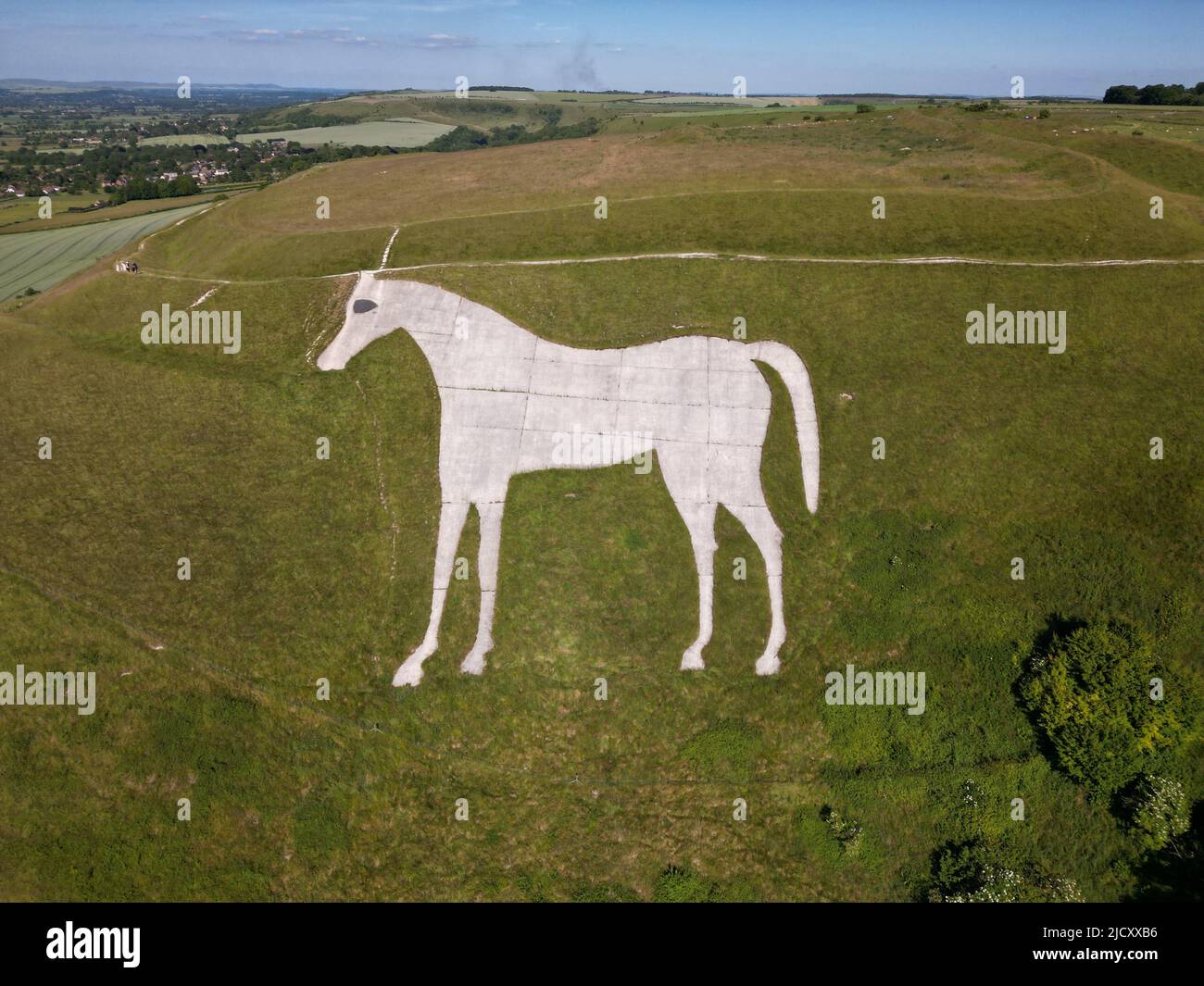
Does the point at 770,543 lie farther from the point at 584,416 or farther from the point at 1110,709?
the point at 1110,709

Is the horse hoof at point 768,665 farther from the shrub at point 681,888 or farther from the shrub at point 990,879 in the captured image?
the shrub at point 990,879

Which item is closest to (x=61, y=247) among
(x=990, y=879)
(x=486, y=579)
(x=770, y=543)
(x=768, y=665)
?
(x=486, y=579)

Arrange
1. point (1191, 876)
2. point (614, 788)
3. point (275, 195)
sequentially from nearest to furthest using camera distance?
point (1191, 876)
point (614, 788)
point (275, 195)

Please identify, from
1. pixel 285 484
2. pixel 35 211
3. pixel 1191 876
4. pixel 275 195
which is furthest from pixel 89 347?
pixel 35 211

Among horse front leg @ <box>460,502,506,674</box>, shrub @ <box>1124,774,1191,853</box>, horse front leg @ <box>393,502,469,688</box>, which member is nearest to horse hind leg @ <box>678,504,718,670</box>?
horse front leg @ <box>460,502,506,674</box>
